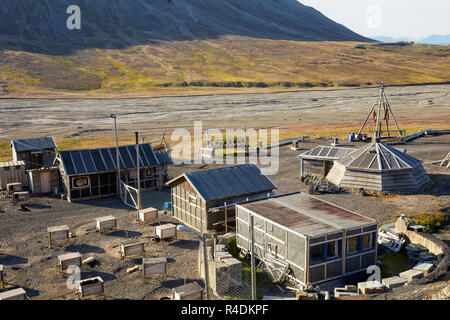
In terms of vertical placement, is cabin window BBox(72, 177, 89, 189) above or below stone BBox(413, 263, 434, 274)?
above

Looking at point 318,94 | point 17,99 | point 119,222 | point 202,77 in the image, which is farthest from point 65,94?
point 119,222

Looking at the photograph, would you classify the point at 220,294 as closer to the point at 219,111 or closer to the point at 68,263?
the point at 68,263

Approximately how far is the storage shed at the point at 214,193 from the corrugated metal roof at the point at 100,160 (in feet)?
27.3

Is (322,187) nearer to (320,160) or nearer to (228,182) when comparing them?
(320,160)

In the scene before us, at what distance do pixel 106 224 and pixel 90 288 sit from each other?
1010 centimetres

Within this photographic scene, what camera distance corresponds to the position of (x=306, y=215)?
2558 cm

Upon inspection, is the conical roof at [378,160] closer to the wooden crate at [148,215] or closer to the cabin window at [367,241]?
the cabin window at [367,241]

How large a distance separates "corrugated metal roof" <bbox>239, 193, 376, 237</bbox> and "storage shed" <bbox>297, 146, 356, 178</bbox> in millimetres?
14482

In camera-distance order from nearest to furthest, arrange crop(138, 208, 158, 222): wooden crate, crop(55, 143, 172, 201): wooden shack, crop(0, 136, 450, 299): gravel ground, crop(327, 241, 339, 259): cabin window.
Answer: crop(0, 136, 450, 299): gravel ground → crop(327, 241, 339, 259): cabin window → crop(138, 208, 158, 222): wooden crate → crop(55, 143, 172, 201): wooden shack

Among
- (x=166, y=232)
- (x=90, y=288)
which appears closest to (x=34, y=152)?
(x=166, y=232)

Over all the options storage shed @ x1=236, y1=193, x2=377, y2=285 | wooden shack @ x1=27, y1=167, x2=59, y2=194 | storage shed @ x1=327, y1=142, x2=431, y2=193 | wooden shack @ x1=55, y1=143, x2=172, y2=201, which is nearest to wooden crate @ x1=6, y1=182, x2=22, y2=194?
wooden shack @ x1=27, y1=167, x2=59, y2=194

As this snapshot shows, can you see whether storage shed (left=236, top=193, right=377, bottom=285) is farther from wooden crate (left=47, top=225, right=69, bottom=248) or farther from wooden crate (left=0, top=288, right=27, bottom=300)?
wooden crate (left=0, top=288, right=27, bottom=300)

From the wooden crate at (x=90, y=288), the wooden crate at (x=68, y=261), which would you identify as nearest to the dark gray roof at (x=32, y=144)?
the wooden crate at (x=68, y=261)

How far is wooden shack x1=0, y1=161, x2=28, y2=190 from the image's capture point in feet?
135
